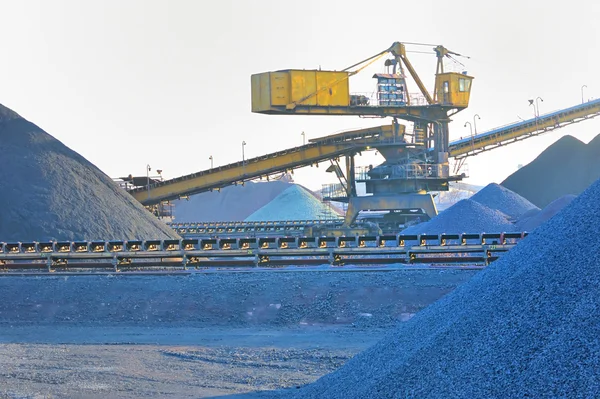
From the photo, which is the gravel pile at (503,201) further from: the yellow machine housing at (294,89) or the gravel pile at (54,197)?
the gravel pile at (54,197)

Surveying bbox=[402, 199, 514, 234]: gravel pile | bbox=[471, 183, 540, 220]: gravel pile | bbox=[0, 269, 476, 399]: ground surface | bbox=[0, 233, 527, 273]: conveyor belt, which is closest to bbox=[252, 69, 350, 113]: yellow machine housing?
bbox=[471, 183, 540, 220]: gravel pile

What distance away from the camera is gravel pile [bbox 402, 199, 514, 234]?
28.7m

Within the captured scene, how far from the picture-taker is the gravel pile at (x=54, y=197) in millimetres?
28406

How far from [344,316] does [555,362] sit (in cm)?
1044

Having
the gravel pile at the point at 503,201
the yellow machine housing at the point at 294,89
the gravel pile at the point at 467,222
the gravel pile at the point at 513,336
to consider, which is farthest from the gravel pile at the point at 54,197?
the gravel pile at the point at 513,336

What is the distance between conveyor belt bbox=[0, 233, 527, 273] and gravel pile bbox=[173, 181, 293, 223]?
74.5m

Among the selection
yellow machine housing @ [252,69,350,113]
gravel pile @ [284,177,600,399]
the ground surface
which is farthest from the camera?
yellow machine housing @ [252,69,350,113]

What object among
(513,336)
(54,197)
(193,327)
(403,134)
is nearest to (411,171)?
(403,134)

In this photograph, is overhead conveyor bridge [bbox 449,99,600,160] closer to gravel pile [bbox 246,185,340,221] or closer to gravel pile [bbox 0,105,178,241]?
gravel pile [bbox 0,105,178,241]

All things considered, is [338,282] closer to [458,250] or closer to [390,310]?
[390,310]

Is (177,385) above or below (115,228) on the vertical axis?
below

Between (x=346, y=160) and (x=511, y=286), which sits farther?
(x=346, y=160)

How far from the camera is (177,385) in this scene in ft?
40.3

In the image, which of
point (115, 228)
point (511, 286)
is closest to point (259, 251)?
point (115, 228)
